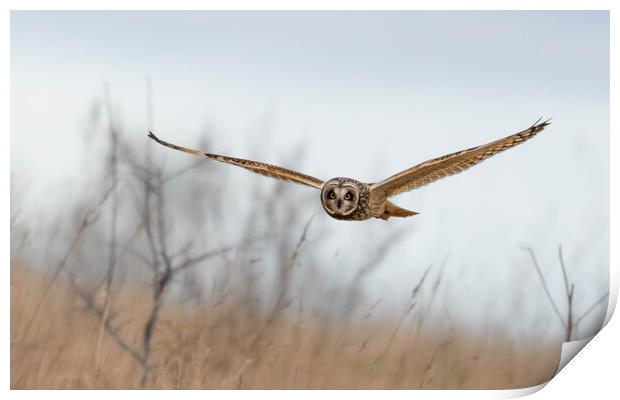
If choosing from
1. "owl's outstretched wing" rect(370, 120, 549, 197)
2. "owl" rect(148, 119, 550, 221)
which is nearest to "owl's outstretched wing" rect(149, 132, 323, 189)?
"owl" rect(148, 119, 550, 221)

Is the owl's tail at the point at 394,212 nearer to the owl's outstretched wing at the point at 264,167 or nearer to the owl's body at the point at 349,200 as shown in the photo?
the owl's body at the point at 349,200

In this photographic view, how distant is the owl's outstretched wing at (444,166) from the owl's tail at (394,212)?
0.26 feet

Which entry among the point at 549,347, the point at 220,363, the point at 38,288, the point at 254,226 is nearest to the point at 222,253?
the point at 254,226

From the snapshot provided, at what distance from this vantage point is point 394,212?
3.36 m

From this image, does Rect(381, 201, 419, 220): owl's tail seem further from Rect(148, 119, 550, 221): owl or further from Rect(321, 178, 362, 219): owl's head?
Rect(321, 178, 362, 219): owl's head

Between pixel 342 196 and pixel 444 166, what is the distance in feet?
1.23

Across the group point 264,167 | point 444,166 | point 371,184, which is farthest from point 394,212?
point 264,167

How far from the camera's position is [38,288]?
349cm

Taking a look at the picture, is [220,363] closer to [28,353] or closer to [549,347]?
[28,353]

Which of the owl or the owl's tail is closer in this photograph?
the owl

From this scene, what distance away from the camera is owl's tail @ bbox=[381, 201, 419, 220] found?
3.33m

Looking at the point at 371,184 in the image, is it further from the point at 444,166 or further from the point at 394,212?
the point at 444,166

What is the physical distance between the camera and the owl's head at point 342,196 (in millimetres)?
3229
